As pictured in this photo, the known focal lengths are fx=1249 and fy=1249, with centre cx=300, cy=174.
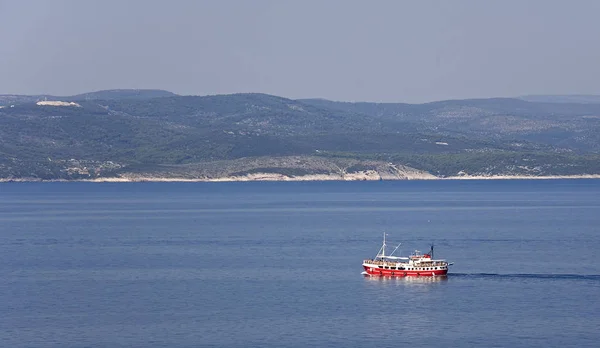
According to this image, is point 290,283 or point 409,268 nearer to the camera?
point 290,283

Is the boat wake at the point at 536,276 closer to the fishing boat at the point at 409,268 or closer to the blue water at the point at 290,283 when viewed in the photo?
the blue water at the point at 290,283

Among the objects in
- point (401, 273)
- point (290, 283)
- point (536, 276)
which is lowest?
point (290, 283)

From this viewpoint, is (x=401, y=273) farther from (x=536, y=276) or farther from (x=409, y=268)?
(x=536, y=276)

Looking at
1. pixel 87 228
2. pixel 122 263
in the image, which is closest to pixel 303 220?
pixel 87 228

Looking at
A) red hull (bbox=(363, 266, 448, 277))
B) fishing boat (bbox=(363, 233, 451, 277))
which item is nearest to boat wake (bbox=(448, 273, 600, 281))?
red hull (bbox=(363, 266, 448, 277))

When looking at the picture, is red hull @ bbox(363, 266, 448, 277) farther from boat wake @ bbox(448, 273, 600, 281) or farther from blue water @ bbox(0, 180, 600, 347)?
boat wake @ bbox(448, 273, 600, 281)

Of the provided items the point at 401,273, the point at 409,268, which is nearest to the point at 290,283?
the point at 401,273

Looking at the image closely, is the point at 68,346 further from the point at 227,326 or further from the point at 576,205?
the point at 576,205

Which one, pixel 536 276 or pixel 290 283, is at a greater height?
pixel 536 276

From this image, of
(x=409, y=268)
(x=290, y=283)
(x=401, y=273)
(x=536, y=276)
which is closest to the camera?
(x=290, y=283)

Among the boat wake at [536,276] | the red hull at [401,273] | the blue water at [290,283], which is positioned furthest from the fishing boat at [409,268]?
the boat wake at [536,276]
